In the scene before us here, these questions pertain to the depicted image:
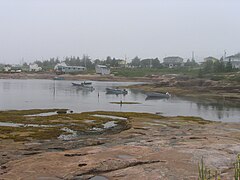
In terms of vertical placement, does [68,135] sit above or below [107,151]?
below

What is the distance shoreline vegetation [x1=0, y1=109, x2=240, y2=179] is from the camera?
51.2 feet

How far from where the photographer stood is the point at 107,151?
19.4 m

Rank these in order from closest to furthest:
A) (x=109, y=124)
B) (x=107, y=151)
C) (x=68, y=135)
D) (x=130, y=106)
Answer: (x=107, y=151) < (x=68, y=135) < (x=109, y=124) < (x=130, y=106)

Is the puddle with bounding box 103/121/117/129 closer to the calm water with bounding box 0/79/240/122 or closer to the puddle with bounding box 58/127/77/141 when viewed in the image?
the puddle with bounding box 58/127/77/141

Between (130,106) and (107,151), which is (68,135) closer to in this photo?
(107,151)

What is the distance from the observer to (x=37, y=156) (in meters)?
18.7

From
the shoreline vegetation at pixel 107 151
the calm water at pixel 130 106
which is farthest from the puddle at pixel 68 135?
the calm water at pixel 130 106

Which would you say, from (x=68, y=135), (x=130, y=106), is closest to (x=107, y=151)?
(x=68, y=135)

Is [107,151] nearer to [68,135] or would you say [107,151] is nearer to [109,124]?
[68,135]

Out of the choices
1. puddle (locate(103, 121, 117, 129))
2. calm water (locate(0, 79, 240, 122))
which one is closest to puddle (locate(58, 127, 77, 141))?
puddle (locate(103, 121, 117, 129))

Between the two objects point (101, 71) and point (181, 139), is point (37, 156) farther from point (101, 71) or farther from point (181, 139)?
point (101, 71)

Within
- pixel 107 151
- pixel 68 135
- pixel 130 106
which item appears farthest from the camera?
pixel 130 106

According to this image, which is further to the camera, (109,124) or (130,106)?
(130,106)

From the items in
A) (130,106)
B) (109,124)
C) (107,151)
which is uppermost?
(107,151)
